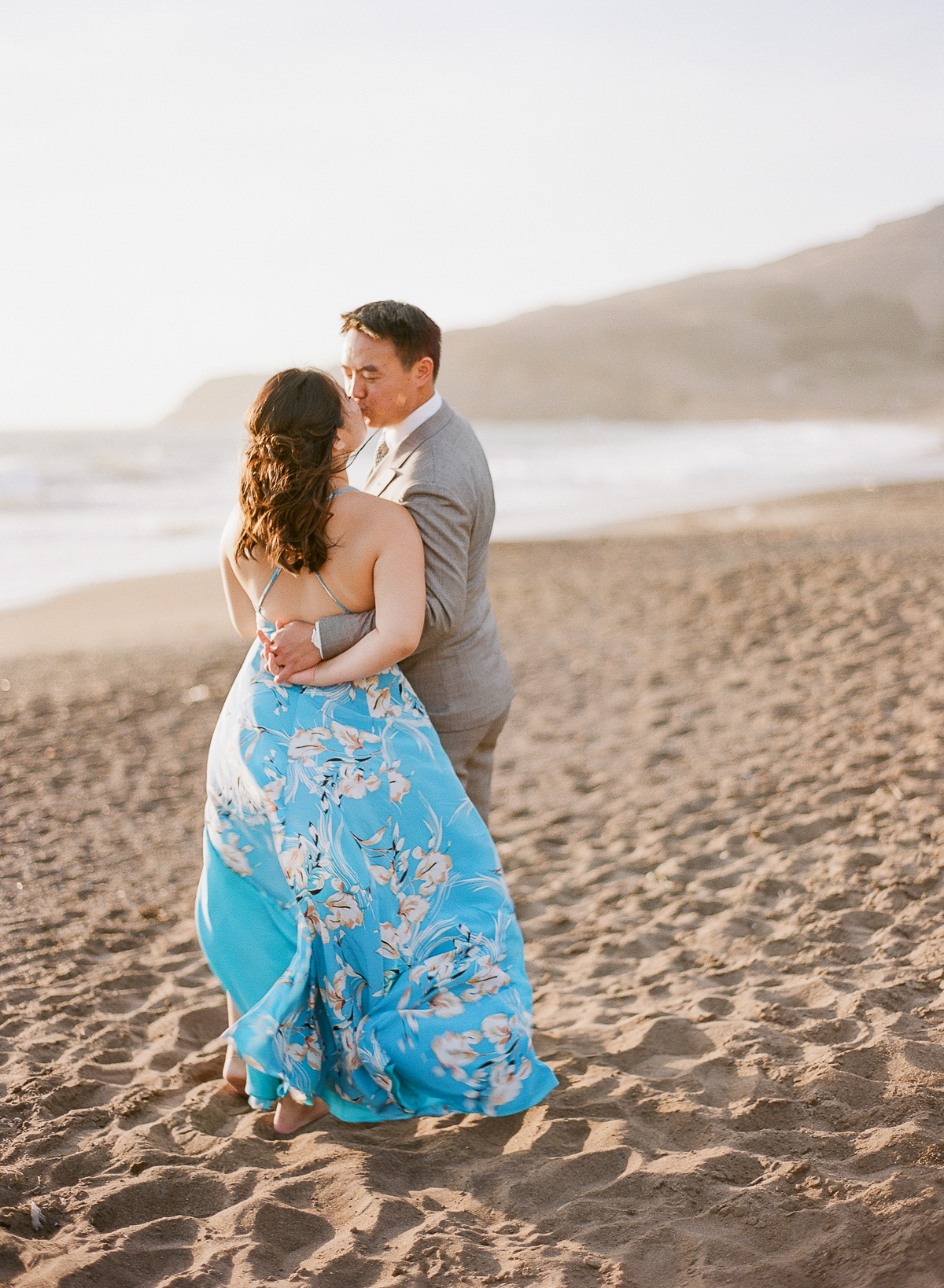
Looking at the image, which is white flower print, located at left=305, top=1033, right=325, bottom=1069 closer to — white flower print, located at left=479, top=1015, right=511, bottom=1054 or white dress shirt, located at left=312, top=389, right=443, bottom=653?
white flower print, located at left=479, top=1015, right=511, bottom=1054

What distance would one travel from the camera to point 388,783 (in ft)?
8.16

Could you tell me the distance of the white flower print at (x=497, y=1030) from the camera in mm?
2457

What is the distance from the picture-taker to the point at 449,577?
251 centimetres

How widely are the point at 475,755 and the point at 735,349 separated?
8450 centimetres

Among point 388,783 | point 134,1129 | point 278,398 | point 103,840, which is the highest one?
point 278,398

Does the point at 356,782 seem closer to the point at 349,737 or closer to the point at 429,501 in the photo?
the point at 349,737

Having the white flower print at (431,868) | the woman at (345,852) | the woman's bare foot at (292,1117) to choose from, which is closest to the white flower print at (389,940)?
the woman at (345,852)

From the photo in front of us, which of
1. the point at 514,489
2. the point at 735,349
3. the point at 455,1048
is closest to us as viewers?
the point at 455,1048

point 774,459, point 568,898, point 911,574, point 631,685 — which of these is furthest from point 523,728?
point 774,459

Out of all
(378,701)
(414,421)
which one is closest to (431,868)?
(378,701)

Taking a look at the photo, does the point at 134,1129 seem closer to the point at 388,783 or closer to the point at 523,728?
the point at 388,783

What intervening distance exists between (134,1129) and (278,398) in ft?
5.84

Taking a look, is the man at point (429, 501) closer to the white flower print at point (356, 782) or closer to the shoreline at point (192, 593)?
the white flower print at point (356, 782)

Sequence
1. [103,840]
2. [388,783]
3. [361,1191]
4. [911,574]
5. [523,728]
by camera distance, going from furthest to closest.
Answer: [911,574] → [523,728] → [103,840] → [388,783] → [361,1191]
